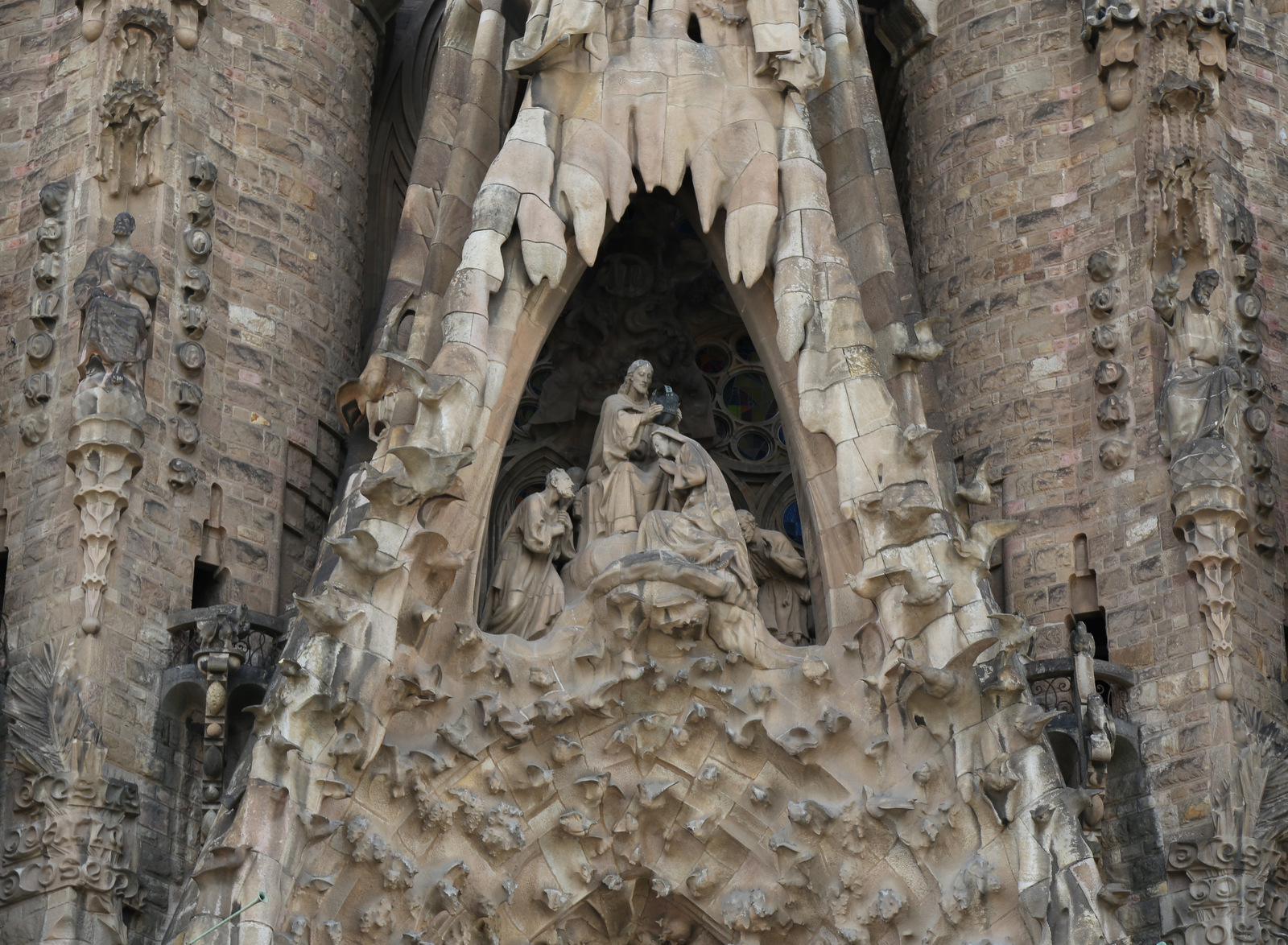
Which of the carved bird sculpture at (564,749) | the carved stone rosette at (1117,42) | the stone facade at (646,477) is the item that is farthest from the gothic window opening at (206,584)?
the carved stone rosette at (1117,42)

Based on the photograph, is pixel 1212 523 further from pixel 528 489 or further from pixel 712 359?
pixel 528 489

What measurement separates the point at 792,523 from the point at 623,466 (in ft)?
8.57

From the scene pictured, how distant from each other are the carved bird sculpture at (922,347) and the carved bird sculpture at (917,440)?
0.91 meters

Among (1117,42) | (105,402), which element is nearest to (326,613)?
(105,402)

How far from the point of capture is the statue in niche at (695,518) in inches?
659

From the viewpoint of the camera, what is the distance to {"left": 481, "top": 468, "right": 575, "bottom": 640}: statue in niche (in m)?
17.0

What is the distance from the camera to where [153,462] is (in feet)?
58.6

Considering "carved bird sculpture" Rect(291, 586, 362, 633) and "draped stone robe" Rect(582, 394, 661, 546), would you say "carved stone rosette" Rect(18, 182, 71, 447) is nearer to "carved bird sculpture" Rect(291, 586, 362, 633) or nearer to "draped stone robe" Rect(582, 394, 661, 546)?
"carved bird sculpture" Rect(291, 586, 362, 633)

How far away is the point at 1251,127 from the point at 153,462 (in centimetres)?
805

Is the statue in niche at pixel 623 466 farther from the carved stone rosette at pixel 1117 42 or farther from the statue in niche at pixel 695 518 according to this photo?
the carved stone rosette at pixel 1117 42

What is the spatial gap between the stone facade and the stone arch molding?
0.10 feet

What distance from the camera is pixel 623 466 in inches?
687

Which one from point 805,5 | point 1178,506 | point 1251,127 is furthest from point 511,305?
point 1251,127

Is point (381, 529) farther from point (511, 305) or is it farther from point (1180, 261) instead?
point (1180, 261)
